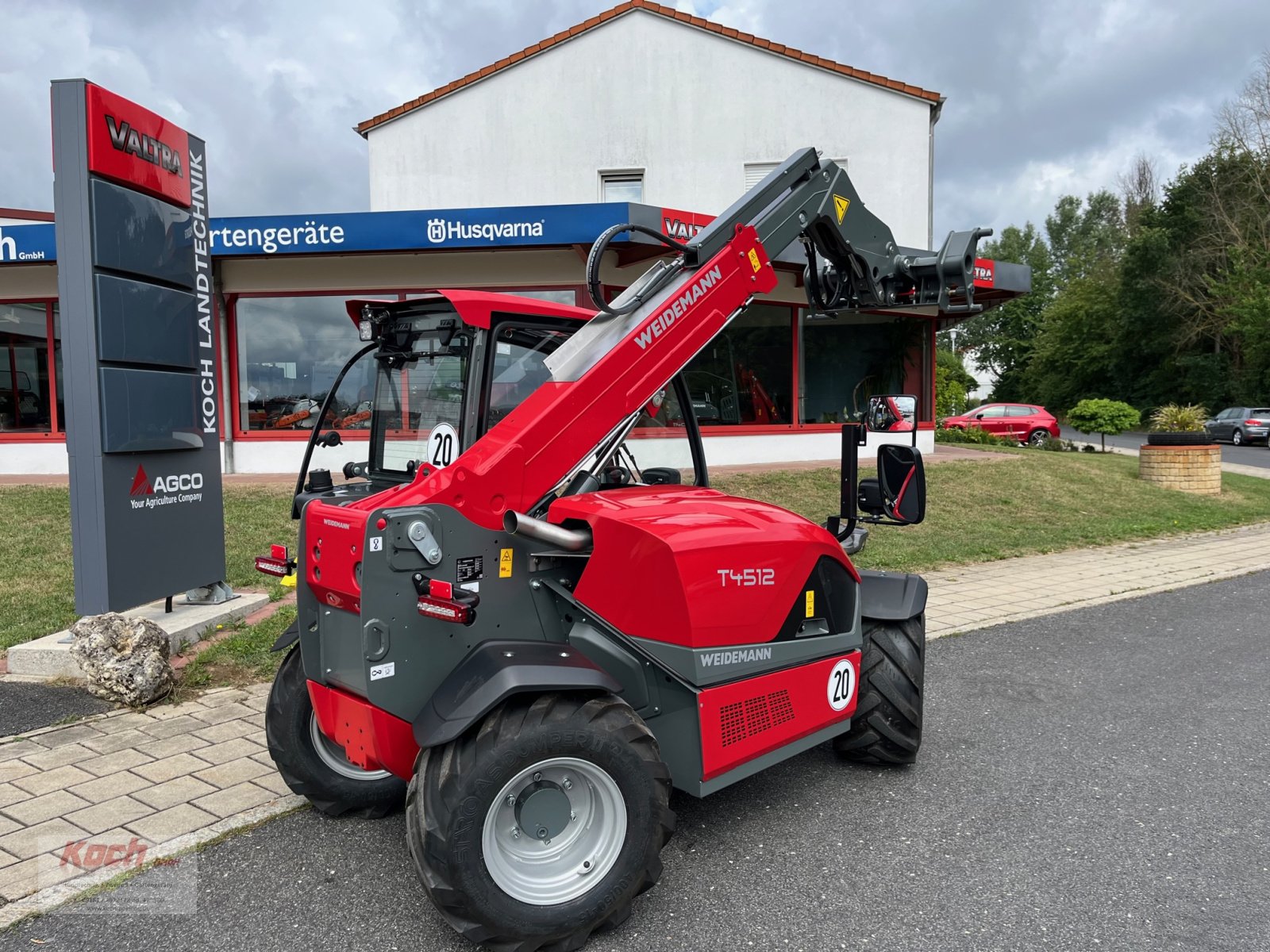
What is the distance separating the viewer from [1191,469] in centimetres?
1540

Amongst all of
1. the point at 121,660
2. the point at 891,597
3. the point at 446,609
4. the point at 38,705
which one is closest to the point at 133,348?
the point at 121,660

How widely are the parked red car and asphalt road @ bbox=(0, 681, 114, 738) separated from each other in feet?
84.8

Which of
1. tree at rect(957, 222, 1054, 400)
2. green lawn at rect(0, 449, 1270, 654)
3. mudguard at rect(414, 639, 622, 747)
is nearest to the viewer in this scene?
mudguard at rect(414, 639, 622, 747)

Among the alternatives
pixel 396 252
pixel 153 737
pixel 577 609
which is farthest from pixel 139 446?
pixel 396 252

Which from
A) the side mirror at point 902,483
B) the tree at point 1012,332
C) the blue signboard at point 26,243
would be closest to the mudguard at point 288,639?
the side mirror at point 902,483

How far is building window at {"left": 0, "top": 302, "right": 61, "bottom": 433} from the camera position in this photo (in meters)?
14.3

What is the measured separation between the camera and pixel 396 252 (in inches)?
527

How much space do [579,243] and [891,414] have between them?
9755 millimetres

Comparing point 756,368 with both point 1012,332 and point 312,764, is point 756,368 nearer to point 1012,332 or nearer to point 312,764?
point 312,764

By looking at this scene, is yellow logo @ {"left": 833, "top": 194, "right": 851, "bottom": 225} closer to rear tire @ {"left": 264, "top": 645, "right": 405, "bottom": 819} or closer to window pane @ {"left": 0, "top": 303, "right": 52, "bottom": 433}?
rear tire @ {"left": 264, "top": 645, "right": 405, "bottom": 819}

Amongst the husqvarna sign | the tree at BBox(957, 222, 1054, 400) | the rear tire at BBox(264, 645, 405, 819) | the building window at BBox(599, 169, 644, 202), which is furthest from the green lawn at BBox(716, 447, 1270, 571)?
the tree at BBox(957, 222, 1054, 400)

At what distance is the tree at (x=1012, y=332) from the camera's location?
2547 inches

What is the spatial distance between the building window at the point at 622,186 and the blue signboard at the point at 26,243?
9.35 m

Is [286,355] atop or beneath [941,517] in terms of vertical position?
atop
